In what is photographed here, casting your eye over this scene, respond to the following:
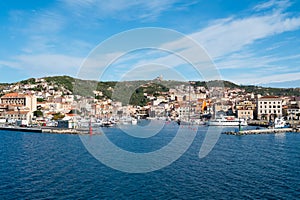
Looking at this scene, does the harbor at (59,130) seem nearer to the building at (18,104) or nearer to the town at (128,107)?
the town at (128,107)

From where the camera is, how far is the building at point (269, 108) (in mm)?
52094

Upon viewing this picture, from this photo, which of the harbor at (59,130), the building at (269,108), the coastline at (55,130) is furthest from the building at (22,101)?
the building at (269,108)

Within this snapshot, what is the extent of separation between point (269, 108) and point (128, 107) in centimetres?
3161

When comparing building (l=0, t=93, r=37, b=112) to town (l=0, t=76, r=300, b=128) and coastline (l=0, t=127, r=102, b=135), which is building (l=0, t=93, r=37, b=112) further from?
coastline (l=0, t=127, r=102, b=135)

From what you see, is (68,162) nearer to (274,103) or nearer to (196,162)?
(196,162)

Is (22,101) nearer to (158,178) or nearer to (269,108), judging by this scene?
(269,108)

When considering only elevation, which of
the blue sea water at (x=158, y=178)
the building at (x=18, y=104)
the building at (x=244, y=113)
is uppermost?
the building at (x=18, y=104)

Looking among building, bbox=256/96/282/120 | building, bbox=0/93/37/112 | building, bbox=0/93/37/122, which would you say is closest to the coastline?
building, bbox=0/93/37/122

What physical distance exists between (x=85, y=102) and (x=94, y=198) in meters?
50.4

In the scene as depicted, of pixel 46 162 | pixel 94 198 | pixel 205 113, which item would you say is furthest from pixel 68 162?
pixel 205 113

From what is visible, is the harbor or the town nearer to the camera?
the harbor

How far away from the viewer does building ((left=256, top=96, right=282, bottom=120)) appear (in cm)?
5209

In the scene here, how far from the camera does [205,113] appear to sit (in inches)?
2518

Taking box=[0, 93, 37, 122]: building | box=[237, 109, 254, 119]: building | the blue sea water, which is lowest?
the blue sea water
